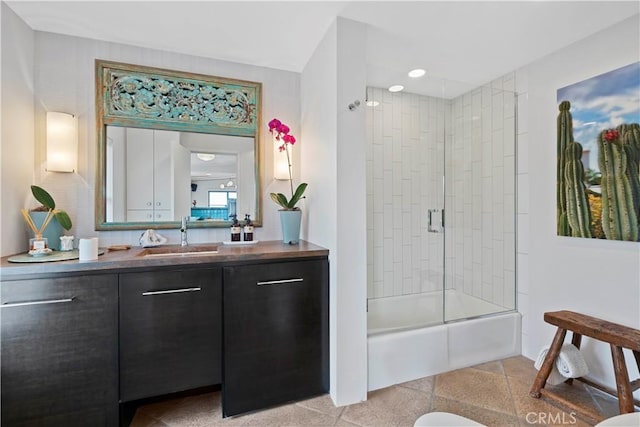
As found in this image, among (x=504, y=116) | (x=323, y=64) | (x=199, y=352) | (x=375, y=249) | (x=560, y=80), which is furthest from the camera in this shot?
(x=375, y=249)

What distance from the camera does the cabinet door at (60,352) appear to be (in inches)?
55.8

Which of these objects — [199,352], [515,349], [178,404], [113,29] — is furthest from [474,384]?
[113,29]

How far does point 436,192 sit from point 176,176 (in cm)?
242

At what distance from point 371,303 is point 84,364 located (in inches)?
81.3

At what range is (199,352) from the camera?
1.69 meters

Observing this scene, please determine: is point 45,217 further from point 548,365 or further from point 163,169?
point 548,365

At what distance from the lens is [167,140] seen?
86.7 inches

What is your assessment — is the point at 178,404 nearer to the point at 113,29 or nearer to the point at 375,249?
the point at 375,249

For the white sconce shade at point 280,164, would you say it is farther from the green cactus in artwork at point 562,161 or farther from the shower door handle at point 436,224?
the green cactus in artwork at point 562,161

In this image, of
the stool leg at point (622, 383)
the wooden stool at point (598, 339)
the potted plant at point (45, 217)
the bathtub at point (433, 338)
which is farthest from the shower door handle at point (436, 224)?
the potted plant at point (45, 217)

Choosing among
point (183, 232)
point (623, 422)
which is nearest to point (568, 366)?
point (623, 422)

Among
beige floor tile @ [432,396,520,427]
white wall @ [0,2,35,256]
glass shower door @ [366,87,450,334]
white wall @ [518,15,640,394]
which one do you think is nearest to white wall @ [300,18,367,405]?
beige floor tile @ [432,396,520,427]

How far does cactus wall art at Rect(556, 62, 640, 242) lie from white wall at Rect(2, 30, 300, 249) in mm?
2393

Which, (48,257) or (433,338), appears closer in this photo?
(48,257)
